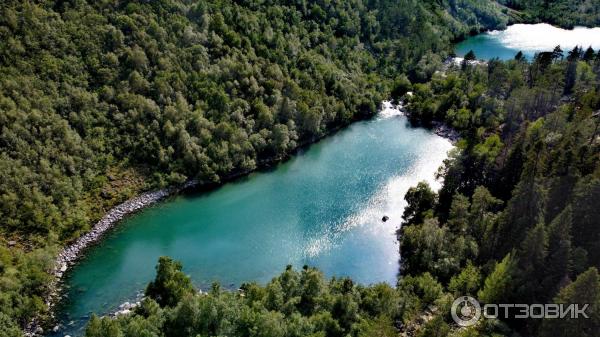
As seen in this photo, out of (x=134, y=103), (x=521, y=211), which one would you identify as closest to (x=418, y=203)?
(x=521, y=211)

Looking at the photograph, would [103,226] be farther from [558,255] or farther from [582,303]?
[582,303]

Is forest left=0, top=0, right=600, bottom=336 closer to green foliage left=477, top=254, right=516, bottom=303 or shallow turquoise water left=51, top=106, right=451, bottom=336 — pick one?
green foliage left=477, top=254, right=516, bottom=303

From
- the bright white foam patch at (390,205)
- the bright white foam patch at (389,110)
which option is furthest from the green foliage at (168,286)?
the bright white foam patch at (389,110)

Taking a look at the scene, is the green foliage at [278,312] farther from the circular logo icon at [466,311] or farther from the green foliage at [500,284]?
the green foliage at [500,284]

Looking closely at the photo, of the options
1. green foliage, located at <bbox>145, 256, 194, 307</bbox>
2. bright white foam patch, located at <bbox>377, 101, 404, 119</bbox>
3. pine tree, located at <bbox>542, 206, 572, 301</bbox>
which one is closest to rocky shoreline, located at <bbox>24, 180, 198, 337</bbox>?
green foliage, located at <bbox>145, 256, 194, 307</bbox>

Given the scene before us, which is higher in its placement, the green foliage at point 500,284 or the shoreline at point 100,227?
the green foliage at point 500,284

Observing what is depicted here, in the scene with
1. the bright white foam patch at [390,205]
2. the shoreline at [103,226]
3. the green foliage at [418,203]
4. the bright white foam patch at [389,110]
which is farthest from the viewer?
the bright white foam patch at [389,110]
